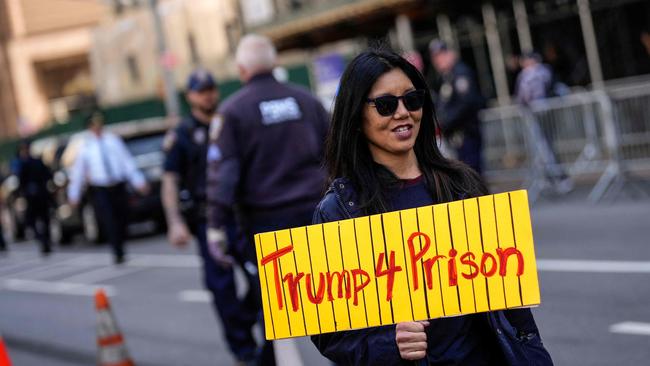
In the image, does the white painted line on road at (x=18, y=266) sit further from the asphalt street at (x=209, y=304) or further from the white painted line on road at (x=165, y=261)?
the white painted line on road at (x=165, y=261)

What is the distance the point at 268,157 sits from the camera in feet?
19.6

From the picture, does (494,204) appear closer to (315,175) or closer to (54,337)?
(315,175)

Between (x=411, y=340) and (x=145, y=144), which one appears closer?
(x=411, y=340)

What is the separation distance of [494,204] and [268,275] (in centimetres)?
65

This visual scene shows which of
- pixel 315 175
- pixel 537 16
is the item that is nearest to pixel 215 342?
pixel 315 175

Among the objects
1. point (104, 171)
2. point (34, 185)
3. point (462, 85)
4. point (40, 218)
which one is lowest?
point (40, 218)

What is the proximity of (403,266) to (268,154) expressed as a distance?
9.61 feet

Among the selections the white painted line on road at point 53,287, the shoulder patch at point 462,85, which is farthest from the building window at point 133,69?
the shoulder patch at point 462,85

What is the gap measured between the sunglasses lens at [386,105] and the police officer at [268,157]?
105 inches

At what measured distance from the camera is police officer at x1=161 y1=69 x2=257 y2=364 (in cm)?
729

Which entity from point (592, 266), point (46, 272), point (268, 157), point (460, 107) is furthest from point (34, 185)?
point (268, 157)

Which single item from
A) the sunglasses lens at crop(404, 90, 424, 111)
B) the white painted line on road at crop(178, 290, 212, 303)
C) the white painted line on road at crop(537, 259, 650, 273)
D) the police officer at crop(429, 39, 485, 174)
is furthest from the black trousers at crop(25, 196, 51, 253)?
the sunglasses lens at crop(404, 90, 424, 111)

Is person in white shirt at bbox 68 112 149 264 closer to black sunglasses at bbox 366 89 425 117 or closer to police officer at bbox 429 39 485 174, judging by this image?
police officer at bbox 429 39 485 174

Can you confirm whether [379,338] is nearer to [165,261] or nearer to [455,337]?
[455,337]
